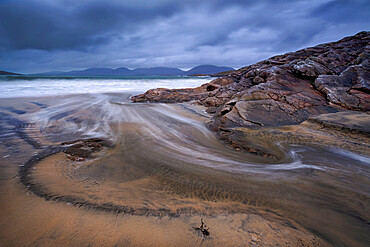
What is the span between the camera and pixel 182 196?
93.4 inches

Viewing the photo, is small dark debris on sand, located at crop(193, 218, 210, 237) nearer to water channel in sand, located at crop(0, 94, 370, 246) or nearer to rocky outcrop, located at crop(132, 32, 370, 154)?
water channel in sand, located at crop(0, 94, 370, 246)

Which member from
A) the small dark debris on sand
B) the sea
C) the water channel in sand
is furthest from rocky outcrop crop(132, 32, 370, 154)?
the sea

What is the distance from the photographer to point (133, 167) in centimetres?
325

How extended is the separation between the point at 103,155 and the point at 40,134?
9.10ft

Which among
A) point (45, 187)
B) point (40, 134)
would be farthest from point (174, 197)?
point (40, 134)

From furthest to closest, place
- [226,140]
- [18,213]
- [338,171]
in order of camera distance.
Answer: [226,140]
[338,171]
[18,213]

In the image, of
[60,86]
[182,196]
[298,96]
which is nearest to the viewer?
[182,196]

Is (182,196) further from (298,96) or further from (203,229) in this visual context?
(298,96)

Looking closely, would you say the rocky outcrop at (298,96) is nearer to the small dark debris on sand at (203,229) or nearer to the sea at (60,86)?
the small dark debris on sand at (203,229)

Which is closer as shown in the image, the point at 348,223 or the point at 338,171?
the point at 348,223

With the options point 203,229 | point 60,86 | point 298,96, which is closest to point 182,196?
point 203,229

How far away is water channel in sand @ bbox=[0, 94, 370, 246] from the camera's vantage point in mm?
1690

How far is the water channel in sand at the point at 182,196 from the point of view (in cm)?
169

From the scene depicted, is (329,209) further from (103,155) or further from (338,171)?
(103,155)
